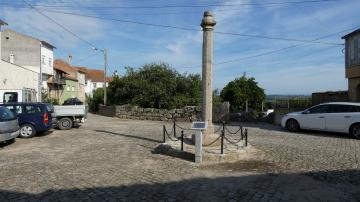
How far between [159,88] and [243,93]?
15.8 meters

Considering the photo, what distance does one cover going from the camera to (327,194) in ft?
23.6

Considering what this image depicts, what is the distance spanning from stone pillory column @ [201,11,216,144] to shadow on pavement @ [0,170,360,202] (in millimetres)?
3836

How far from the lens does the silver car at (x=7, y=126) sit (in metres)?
13.0

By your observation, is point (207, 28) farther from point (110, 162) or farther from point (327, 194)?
point (327, 194)

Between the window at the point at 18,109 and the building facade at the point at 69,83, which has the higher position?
the building facade at the point at 69,83

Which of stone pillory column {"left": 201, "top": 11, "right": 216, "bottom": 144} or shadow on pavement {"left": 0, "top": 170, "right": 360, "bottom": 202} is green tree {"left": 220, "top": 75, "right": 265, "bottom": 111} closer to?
stone pillory column {"left": 201, "top": 11, "right": 216, "bottom": 144}

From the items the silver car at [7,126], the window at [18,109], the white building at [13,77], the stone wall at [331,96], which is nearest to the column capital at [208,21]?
the silver car at [7,126]

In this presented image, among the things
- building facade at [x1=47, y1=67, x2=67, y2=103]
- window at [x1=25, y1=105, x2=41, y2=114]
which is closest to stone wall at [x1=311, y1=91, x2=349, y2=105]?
window at [x1=25, y1=105, x2=41, y2=114]

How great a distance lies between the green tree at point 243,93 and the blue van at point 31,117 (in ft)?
89.6

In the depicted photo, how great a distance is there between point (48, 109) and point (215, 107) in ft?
36.3

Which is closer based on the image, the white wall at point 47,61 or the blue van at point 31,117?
the blue van at point 31,117

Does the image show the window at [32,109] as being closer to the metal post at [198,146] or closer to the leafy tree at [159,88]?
the metal post at [198,146]

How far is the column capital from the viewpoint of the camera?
12150 millimetres

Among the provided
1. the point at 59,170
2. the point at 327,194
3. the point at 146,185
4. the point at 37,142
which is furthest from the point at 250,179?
the point at 37,142
